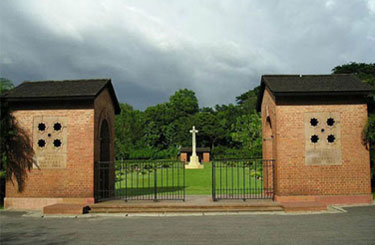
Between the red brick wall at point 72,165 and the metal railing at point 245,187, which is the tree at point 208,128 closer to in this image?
the metal railing at point 245,187

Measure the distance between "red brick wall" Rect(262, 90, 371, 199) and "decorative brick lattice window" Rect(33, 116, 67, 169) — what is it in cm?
780

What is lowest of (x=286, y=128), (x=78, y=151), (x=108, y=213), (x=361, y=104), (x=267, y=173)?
(x=108, y=213)

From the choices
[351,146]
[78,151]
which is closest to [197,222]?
[78,151]

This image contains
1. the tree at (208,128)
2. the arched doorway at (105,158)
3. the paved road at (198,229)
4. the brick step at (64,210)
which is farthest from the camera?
the tree at (208,128)

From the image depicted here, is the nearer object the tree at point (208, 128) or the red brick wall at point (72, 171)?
the red brick wall at point (72, 171)

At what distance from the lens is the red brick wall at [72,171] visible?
40.2ft

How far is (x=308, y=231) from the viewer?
8219 millimetres

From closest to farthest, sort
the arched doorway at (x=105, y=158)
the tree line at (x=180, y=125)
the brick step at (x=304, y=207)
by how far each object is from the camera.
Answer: the brick step at (x=304, y=207)
the arched doorway at (x=105, y=158)
the tree line at (x=180, y=125)

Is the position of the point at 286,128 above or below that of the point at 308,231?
above

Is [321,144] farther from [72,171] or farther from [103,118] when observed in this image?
[72,171]

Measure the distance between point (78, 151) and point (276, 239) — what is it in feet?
25.6

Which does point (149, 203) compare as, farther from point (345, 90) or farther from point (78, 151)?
point (345, 90)

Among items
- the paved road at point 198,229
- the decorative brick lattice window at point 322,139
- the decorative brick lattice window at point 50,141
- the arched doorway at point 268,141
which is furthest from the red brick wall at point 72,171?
the decorative brick lattice window at point 322,139

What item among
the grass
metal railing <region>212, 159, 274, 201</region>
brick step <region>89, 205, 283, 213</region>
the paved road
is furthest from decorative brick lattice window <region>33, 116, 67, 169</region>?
metal railing <region>212, 159, 274, 201</region>
